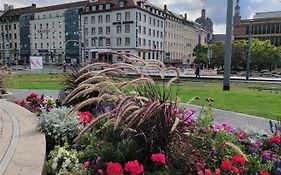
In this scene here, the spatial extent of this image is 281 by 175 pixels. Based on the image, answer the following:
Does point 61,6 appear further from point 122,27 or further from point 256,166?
point 256,166

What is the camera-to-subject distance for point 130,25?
70.1m

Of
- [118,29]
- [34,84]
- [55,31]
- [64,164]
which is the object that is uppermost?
[55,31]

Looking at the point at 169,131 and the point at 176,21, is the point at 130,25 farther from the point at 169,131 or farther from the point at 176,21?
the point at 169,131

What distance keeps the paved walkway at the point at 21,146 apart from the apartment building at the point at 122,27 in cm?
6067

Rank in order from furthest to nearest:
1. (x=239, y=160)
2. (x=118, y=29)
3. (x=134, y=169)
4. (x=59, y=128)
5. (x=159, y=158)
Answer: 1. (x=118, y=29)
2. (x=59, y=128)
3. (x=239, y=160)
4. (x=159, y=158)
5. (x=134, y=169)

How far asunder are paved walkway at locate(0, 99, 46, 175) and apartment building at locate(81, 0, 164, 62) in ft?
199

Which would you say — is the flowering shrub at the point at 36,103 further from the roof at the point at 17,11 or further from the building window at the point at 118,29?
the roof at the point at 17,11

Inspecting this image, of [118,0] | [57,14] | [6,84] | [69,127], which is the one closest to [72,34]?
[57,14]

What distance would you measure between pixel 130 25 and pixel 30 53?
43308 mm

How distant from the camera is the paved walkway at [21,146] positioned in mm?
3561

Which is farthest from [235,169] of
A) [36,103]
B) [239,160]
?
[36,103]

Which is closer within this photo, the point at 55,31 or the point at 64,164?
the point at 64,164

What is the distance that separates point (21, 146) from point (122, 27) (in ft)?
225

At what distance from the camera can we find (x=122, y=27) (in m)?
71.4
